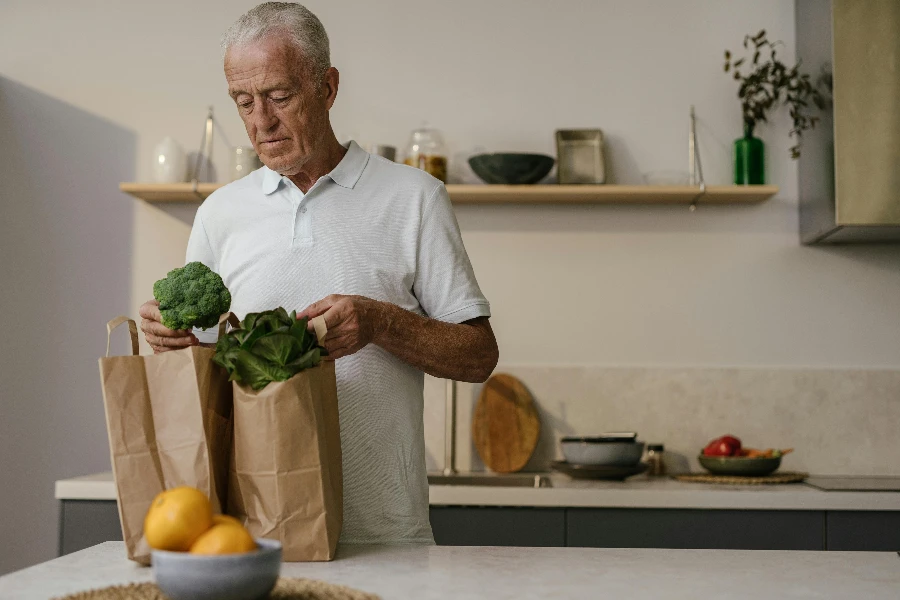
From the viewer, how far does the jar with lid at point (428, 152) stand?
301cm

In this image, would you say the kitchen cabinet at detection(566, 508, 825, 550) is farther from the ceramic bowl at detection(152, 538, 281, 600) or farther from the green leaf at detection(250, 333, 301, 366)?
the ceramic bowl at detection(152, 538, 281, 600)

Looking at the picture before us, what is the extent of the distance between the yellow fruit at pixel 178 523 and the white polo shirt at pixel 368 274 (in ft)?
1.73

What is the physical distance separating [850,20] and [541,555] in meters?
2.04

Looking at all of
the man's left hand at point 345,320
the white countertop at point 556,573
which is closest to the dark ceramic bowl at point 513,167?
the man's left hand at point 345,320

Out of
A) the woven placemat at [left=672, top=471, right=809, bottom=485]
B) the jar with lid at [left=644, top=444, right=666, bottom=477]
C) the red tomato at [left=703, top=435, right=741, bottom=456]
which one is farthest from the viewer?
the jar with lid at [left=644, top=444, right=666, bottom=477]

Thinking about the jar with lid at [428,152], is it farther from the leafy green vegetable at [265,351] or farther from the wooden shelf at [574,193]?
the leafy green vegetable at [265,351]

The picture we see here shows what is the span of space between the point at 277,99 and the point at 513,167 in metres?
1.50

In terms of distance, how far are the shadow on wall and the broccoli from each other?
208 cm

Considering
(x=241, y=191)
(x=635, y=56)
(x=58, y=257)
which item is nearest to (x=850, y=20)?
(x=635, y=56)

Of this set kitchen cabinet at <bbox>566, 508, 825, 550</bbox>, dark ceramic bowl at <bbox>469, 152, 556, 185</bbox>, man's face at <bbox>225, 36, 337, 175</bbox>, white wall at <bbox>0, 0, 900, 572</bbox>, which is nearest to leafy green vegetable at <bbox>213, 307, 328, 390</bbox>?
man's face at <bbox>225, 36, 337, 175</bbox>

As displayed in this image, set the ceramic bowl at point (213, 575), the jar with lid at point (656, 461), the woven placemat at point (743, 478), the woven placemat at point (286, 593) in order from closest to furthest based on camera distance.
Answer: the ceramic bowl at point (213, 575), the woven placemat at point (286, 593), the woven placemat at point (743, 478), the jar with lid at point (656, 461)

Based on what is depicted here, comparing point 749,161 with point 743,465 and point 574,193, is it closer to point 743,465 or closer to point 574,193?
point 574,193

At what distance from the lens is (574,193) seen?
2973 mm

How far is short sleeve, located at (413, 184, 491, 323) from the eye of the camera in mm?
1522
